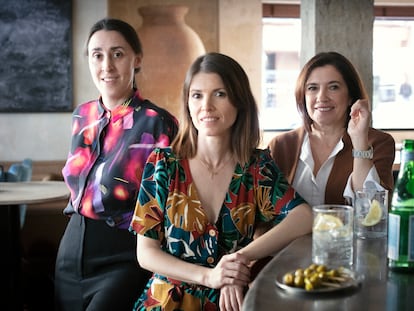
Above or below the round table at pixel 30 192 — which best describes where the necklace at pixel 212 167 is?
above

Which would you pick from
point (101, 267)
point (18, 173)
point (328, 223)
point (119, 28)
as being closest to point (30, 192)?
point (18, 173)

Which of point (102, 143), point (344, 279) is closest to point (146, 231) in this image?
point (102, 143)

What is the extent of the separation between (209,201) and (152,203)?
0.58 ft

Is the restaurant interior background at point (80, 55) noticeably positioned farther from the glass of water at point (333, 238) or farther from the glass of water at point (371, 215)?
the glass of water at point (333, 238)

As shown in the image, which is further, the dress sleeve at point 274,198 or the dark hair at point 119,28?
the dark hair at point 119,28

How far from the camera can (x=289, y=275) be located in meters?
1.26

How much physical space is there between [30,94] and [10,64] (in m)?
0.35

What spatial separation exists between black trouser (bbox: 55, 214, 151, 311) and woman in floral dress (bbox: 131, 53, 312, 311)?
0.32 m

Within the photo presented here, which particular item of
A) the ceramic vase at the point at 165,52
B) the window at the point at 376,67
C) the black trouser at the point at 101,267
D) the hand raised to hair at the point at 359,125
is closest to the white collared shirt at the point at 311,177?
the hand raised to hair at the point at 359,125

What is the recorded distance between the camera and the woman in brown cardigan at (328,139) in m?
2.20

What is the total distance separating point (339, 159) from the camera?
89.5 inches

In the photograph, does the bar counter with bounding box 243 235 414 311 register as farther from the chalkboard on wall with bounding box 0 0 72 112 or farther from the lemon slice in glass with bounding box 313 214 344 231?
Result: the chalkboard on wall with bounding box 0 0 72 112

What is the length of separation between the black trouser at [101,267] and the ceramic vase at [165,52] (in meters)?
4.08

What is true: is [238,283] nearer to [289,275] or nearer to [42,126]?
[289,275]
